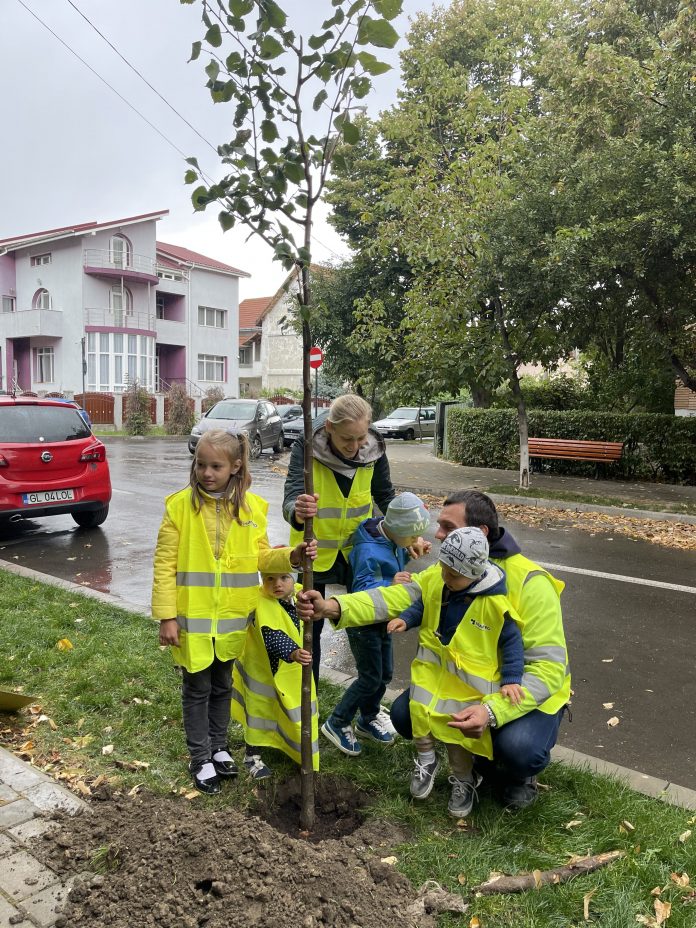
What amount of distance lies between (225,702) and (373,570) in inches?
36.5

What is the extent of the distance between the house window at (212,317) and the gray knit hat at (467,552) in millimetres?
43186

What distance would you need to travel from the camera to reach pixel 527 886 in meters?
2.49

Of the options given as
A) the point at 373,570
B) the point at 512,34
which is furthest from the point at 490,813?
the point at 512,34

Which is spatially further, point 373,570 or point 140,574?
point 140,574

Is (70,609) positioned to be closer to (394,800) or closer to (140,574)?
(140,574)

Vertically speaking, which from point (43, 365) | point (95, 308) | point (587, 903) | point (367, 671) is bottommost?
point (587, 903)

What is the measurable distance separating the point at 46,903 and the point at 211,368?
Answer: 44.1 metres

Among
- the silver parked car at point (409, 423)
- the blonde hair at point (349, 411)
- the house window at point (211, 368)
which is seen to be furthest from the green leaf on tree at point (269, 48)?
the house window at point (211, 368)

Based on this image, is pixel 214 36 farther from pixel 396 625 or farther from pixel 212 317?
pixel 212 317

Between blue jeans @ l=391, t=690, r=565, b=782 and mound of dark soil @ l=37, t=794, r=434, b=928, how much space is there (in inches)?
21.6

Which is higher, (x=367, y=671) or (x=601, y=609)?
(x=367, y=671)

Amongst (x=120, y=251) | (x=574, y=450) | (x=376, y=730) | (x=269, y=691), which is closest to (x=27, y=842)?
(x=269, y=691)

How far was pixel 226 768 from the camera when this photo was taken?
10.6 ft

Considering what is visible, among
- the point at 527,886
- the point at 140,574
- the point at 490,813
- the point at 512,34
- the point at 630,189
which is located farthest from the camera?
the point at 512,34
